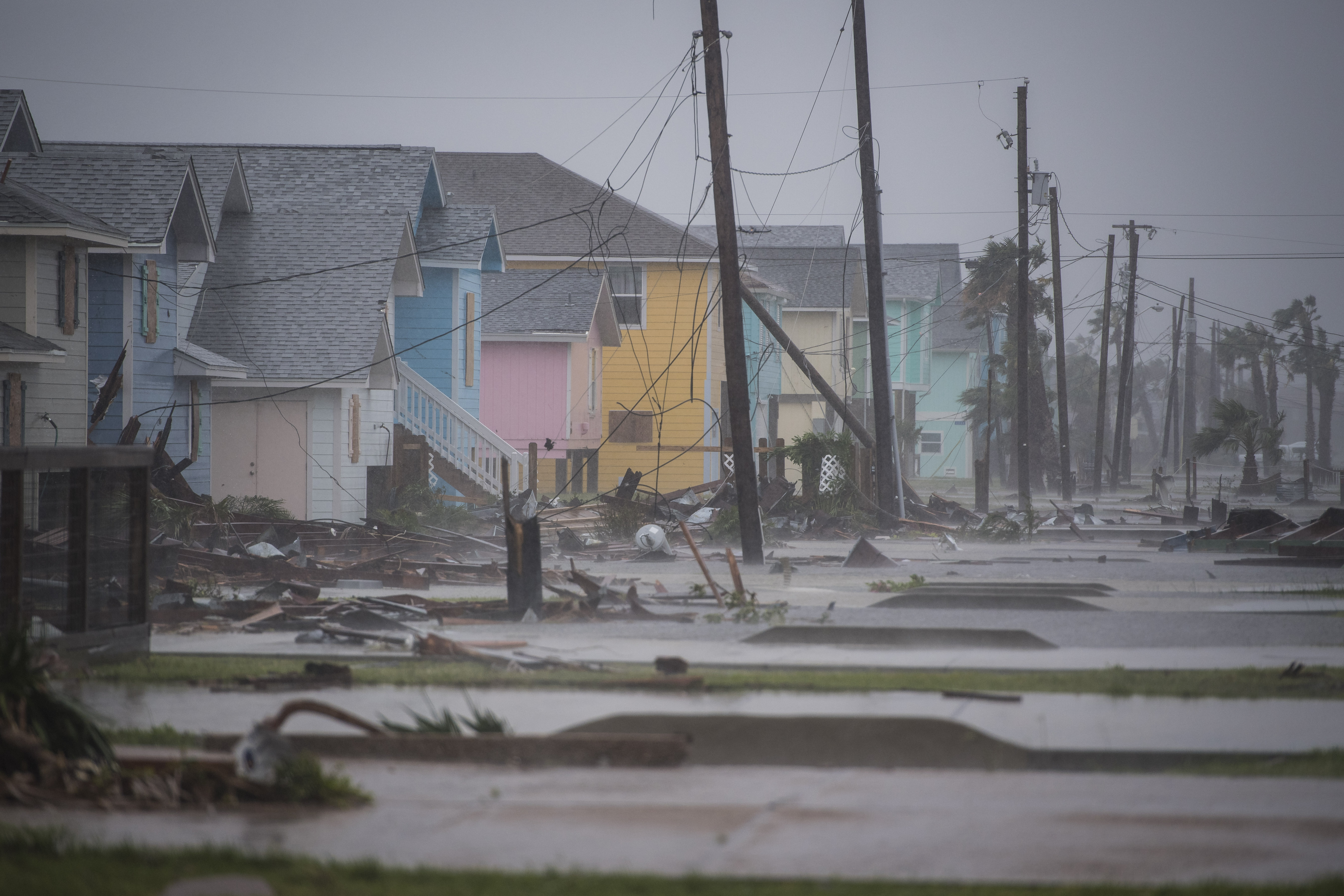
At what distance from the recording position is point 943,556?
74.9ft

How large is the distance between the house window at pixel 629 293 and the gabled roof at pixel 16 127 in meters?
17.1

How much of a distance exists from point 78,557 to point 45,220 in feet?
33.6

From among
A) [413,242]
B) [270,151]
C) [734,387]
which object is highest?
[270,151]

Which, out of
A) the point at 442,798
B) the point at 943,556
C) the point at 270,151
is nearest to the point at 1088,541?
the point at 943,556

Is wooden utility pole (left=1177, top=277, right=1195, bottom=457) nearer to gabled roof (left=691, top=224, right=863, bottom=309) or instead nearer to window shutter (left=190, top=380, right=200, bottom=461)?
gabled roof (left=691, top=224, right=863, bottom=309)

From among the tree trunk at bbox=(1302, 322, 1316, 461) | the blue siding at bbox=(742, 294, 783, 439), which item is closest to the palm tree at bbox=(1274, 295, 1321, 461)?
the tree trunk at bbox=(1302, 322, 1316, 461)

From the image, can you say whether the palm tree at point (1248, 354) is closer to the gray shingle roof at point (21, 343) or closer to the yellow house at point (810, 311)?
the yellow house at point (810, 311)

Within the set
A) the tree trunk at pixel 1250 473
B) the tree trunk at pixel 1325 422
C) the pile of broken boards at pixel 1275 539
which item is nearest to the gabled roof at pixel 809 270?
the tree trunk at pixel 1250 473

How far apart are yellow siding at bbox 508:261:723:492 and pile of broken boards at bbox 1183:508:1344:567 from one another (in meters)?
16.3

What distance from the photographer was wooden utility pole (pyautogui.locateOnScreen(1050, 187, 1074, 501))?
45.1 metres

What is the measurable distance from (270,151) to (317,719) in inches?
988

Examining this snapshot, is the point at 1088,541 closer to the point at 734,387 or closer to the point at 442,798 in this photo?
the point at 734,387

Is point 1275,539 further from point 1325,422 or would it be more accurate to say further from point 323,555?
point 1325,422

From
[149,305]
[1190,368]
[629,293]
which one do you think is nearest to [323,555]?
[149,305]
